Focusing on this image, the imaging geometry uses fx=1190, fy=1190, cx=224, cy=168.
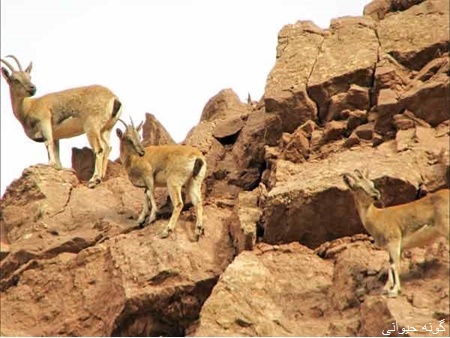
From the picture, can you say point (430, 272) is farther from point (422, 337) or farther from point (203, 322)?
point (203, 322)

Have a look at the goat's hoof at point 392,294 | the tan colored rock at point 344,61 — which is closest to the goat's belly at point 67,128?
the tan colored rock at point 344,61

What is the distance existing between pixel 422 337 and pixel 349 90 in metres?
7.20

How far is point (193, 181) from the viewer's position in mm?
23531

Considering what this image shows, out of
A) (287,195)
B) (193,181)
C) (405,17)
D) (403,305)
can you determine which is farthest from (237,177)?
(403,305)

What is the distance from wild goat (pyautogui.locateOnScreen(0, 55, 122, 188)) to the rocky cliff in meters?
0.83

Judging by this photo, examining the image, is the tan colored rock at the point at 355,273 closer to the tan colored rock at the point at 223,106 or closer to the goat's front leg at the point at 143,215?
the goat's front leg at the point at 143,215

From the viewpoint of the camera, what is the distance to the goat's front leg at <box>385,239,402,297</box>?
19.3 metres

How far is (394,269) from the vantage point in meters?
19.4

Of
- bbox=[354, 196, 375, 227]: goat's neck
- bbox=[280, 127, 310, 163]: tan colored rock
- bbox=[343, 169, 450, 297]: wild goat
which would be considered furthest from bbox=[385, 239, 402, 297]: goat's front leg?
bbox=[280, 127, 310, 163]: tan colored rock

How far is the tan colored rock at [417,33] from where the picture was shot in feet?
80.3

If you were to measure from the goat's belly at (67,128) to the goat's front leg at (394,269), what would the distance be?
9110 mm

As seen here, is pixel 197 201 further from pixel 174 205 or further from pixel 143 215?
pixel 143 215

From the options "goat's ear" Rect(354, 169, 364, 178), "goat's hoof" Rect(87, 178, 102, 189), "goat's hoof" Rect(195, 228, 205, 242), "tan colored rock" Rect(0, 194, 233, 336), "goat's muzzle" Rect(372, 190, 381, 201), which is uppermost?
"goat's ear" Rect(354, 169, 364, 178)

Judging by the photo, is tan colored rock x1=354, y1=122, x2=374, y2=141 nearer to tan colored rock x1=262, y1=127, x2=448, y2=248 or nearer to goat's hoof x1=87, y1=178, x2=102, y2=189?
tan colored rock x1=262, y1=127, x2=448, y2=248
